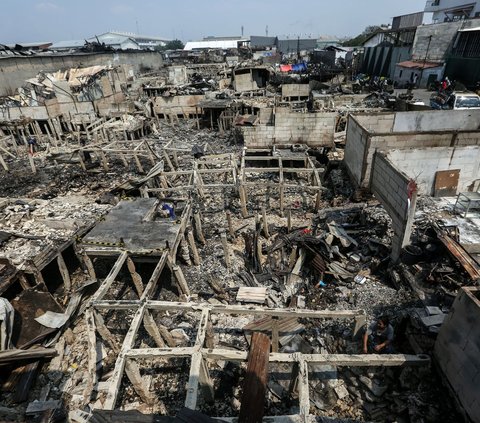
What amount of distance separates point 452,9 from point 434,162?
5530cm

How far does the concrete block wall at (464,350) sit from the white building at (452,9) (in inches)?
2145

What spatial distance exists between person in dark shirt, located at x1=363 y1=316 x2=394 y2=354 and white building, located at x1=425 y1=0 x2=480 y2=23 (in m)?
54.0

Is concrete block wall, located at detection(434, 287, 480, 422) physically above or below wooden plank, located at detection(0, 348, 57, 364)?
above

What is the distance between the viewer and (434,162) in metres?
11.4

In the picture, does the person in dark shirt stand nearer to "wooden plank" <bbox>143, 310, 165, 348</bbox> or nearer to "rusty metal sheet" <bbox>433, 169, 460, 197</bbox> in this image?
"wooden plank" <bbox>143, 310, 165, 348</bbox>

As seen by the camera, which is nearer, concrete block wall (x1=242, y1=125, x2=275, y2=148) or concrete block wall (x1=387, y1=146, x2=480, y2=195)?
concrete block wall (x1=387, y1=146, x2=480, y2=195)

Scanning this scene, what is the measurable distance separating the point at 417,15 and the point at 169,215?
68.7m

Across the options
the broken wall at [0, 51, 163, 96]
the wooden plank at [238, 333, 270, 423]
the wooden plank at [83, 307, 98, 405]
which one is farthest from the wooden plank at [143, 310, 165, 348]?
the broken wall at [0, 51, 163, 96]

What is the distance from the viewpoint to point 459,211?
1053cm

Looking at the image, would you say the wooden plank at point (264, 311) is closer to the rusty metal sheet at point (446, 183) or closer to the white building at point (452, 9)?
the rusty metal sheet at point (446, 183)

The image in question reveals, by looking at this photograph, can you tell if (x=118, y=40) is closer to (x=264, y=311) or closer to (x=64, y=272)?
(x=64, y=272)

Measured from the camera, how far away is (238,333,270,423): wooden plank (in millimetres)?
4648

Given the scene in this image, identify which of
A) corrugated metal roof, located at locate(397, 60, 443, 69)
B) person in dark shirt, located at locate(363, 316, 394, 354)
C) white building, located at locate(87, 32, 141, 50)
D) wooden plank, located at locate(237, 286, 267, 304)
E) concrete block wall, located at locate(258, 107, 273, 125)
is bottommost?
wooden plank, located at locate(237, 286, 267, 304)

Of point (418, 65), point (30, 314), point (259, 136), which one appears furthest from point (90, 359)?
point (418, 65)
